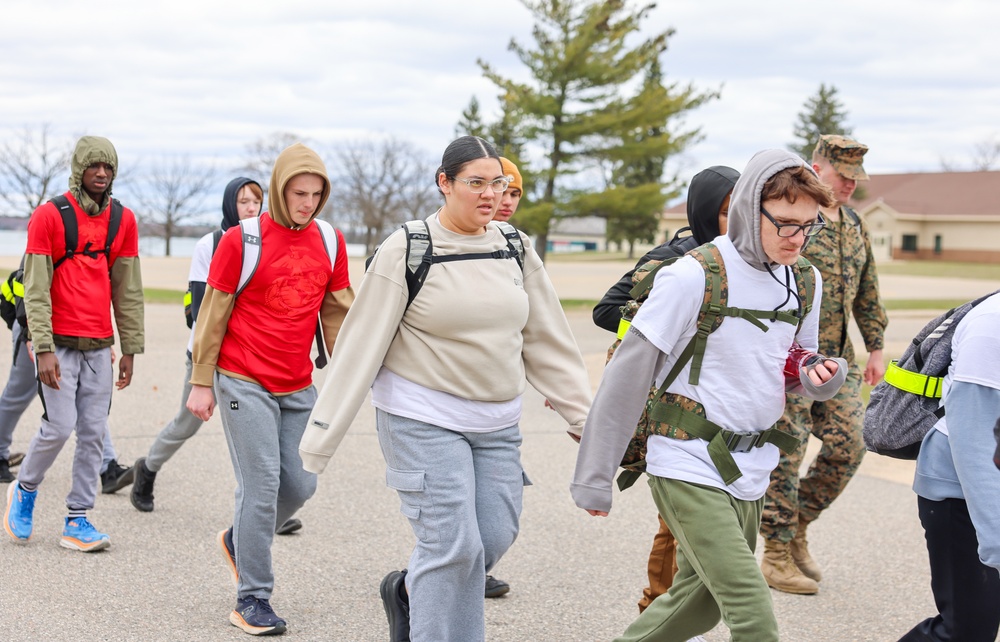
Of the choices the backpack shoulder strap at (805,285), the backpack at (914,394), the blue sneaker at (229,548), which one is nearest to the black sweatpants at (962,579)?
the backpack at (914,394)

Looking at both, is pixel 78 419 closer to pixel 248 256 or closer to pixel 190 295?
pixel 190 295

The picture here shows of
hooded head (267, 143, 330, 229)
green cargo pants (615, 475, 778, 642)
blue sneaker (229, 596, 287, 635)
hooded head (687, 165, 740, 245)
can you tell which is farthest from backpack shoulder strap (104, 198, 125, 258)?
green cargo pants (615, 475, 778, 642)

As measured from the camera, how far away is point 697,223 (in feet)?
14.6

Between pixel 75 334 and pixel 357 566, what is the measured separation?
194cm

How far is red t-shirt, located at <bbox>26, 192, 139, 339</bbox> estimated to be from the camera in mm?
5715

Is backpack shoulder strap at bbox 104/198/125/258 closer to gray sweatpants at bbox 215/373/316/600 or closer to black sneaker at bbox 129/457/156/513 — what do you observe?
black sneaker at bbox 129/457/156/513

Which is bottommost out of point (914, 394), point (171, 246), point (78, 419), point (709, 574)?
point (171, 246)

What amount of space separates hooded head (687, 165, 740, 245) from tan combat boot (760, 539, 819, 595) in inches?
70.2

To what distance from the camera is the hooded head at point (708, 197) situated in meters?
4.34

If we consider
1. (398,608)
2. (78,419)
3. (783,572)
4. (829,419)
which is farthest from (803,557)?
(78,419)

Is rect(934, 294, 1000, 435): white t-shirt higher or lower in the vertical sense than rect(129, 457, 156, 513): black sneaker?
higher

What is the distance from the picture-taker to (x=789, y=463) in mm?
5254

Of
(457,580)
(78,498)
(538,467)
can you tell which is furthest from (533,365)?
(538,467)

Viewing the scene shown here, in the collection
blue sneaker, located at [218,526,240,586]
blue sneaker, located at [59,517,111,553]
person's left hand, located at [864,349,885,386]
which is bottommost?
blue sneaker, located at [59,517,111,553]
